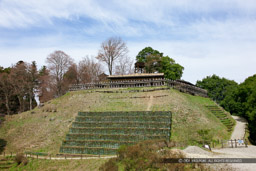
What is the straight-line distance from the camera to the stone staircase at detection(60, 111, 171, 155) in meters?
25.8

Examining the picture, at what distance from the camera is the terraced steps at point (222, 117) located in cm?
3229

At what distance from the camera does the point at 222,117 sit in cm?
3478

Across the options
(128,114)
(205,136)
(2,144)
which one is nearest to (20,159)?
(2,144)

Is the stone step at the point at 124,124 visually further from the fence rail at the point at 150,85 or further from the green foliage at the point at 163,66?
the green foliage at the point at 163,66

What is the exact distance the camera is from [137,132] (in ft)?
88.4

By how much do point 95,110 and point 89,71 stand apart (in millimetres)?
33391

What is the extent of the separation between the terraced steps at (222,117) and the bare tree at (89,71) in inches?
1496

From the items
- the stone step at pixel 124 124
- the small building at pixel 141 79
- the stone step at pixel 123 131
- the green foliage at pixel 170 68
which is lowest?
the stone step at pixel 123 131

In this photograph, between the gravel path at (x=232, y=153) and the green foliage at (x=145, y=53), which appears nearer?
the gravel path at (x=232, y=153)

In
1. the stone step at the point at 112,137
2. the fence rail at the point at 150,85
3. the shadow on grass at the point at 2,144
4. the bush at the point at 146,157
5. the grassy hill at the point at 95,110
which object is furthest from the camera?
the fence rail at the point at 150,85

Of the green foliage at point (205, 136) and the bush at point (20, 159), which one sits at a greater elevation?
the green foliage at point (205, 136)

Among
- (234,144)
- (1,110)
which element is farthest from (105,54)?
(234,144)

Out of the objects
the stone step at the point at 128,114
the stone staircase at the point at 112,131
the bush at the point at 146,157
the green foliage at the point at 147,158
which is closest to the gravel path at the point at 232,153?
the green foliage at the point at 147,158

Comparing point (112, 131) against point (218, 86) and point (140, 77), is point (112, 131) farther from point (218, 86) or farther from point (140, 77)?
point (218, 86)
